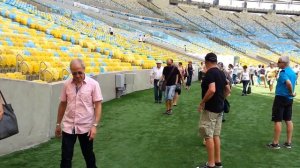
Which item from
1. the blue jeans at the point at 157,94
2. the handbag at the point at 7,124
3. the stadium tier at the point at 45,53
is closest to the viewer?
the handbag at the point at 7,124

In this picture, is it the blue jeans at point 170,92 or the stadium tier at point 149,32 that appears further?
the stadium tier at point 149,32

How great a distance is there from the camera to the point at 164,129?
8.70 metres

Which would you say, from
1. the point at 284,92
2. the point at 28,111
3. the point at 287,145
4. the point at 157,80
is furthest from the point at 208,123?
the point at 157,80

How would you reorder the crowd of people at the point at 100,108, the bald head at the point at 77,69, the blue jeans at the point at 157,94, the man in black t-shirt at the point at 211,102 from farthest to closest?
the blue jeans at the point at 157,94, the man in black t-shirt at the point at 211,102, the crowd of people at the point at 100,108, the bald head at the point at 77,69

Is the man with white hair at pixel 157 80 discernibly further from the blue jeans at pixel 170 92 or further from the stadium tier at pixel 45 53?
the blue jeans at pixel 170 92

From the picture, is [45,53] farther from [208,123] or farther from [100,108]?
[100,108]

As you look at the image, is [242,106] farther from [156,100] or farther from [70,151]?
[70,151]

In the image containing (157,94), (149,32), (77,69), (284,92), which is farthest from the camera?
(149,32)

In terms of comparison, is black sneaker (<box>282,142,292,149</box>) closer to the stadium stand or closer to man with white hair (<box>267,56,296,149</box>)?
man with white hair (<box>267,56,296,149</box>)

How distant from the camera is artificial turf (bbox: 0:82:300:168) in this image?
605 cm

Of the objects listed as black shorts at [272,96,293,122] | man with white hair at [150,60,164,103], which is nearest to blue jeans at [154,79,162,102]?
man with white hair at [150,60,164,103]

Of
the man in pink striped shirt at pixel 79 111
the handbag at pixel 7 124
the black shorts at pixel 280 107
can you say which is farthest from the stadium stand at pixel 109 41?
the black shorts at pixel 280 107

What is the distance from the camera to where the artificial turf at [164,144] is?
19.9ft

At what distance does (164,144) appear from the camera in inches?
288
